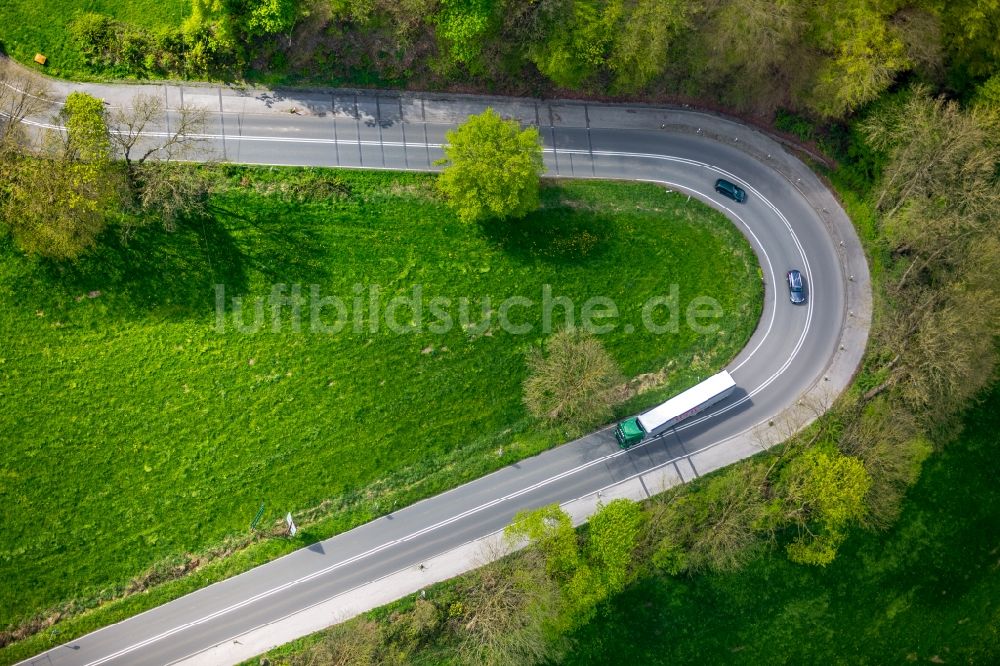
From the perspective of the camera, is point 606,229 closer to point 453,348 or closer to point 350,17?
point 453,348

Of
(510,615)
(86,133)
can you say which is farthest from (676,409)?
(86,133)

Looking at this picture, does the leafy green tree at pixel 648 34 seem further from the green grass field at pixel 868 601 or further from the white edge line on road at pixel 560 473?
the green grass field at pixel 868 601

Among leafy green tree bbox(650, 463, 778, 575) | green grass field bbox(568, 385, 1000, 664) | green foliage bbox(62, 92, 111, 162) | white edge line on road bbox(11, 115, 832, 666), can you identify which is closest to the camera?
green foliage bbox(62, 92, 111, 162)

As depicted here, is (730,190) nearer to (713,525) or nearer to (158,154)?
(713,525)

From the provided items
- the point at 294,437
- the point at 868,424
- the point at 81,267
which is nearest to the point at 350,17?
the point at 81,267

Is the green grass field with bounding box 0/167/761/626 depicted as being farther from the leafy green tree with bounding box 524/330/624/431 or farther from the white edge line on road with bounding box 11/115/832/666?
the white edge line on road with bounding box 11/115/832/666

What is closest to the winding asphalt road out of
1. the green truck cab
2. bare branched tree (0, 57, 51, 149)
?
bare branched tree (0, 57, 51, 149)
